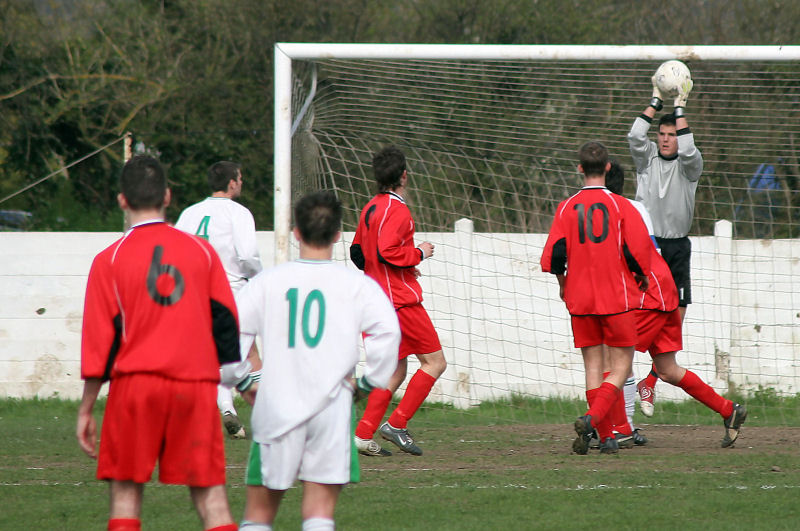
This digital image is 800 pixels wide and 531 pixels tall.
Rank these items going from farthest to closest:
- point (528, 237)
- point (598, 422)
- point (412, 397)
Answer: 1. point (528, 237)
2. point (412, 397)
3. point (598, 422)

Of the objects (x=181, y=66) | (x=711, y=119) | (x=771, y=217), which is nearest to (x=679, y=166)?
(x=711, y=119)

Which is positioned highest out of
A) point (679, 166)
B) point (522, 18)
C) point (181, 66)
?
point (522, 18)

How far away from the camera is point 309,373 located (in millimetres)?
3439

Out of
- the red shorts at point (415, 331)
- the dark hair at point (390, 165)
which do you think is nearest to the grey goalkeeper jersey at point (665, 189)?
the dark hair at point (390, 165)

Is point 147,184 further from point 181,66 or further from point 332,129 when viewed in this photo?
point 181,66

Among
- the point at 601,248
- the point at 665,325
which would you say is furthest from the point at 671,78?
the point at 665,325

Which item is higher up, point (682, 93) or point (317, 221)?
point (682, 93)

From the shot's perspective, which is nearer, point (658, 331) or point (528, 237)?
point (658, 331)

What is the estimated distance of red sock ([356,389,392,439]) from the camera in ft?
20.7

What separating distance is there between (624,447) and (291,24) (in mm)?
17069

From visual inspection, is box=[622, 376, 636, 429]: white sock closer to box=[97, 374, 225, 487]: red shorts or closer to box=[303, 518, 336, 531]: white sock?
box=[303, 518, 336, 531]: white sock

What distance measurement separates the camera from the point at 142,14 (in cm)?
2108

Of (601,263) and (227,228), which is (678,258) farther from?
(227,228)

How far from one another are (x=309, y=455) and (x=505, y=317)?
608 centimetres
